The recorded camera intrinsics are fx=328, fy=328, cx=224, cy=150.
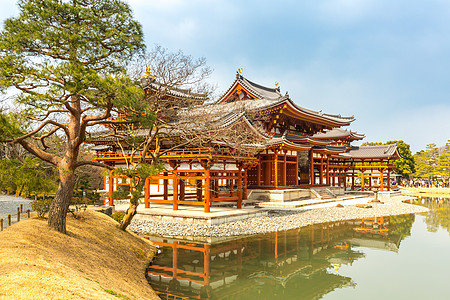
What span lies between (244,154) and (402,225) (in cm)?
1204

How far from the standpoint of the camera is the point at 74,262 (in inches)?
346

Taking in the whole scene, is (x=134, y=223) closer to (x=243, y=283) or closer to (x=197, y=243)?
(x=197, y=243)

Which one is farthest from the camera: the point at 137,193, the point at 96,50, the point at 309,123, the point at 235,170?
the point at 309,123

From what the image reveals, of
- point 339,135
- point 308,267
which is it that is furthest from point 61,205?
point 339,135

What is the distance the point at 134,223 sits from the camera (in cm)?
1989

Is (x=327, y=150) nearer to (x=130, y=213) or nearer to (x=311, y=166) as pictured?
(x=311, y=166)

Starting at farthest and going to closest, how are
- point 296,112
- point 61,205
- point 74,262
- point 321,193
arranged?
point 321,193 < point 296,112 < point 61,205 < point 74,262

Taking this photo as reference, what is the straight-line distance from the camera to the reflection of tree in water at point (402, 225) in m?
20.0

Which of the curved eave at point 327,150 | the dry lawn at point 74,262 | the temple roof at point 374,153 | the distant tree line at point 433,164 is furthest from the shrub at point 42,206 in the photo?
the distant tree line at point 433,164

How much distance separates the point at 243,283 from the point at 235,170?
12.1 m

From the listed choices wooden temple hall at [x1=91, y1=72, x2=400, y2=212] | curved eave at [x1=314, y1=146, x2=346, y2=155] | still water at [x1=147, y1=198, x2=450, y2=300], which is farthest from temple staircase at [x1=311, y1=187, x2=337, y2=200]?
still water at [x1=147, y1=198, x2=450, y2=300]

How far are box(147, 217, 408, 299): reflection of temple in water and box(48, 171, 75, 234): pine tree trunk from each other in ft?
11.4

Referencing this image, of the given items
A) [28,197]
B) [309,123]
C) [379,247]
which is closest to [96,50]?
[379,247]

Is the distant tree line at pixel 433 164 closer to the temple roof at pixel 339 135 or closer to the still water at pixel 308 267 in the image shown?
the temple roof at pixel 339 135
